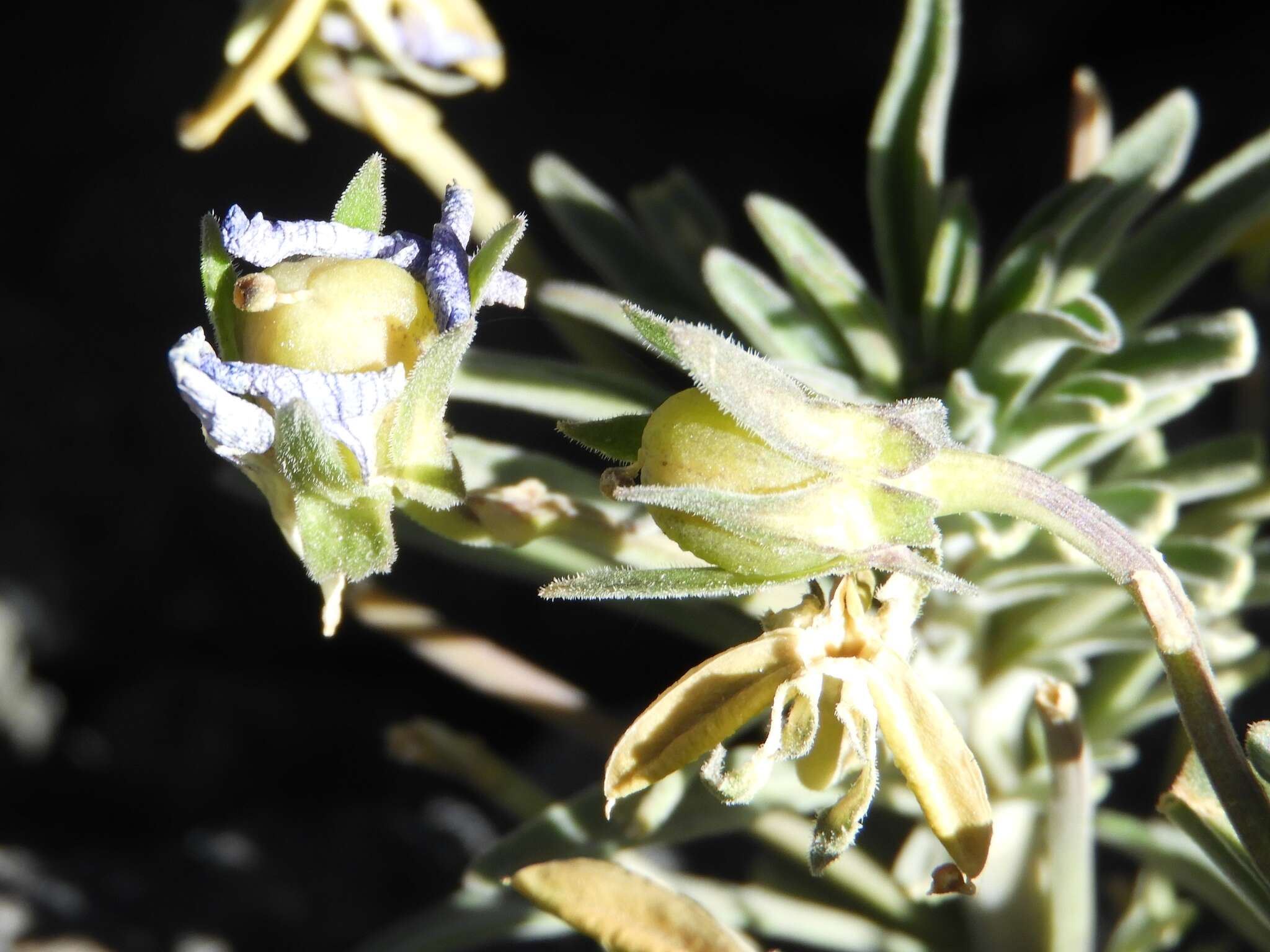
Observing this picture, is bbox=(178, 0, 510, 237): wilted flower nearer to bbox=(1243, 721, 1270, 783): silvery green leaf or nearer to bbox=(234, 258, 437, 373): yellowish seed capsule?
bbox=(234, 258, 437, 373): yellowish seed capsule

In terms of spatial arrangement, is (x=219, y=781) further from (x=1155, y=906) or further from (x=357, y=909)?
(x=1155, y=906)

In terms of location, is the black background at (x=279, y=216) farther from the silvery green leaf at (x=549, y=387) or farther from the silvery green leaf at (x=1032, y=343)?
the silvery green leaf at (x=1032, y=343)

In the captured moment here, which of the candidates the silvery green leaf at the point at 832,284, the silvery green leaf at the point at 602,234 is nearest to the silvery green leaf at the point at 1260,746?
the silvery green leaf at the point at 832,284

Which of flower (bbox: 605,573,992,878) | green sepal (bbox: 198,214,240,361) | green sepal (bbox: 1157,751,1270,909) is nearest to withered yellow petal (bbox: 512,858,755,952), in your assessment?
flower (bbox: 605,573,992,878)

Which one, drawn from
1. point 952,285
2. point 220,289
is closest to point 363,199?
point 220,289

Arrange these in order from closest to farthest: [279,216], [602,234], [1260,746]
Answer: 1. [1260,746]
2. [602,234]
3. [279,216]

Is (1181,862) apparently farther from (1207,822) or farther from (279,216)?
(279,216)

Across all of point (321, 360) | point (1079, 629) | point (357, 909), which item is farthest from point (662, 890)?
point (357, 909)

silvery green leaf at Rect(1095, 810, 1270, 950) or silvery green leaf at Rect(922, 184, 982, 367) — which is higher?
silvery green leaf at Rect(922, 184, 982, 367)
